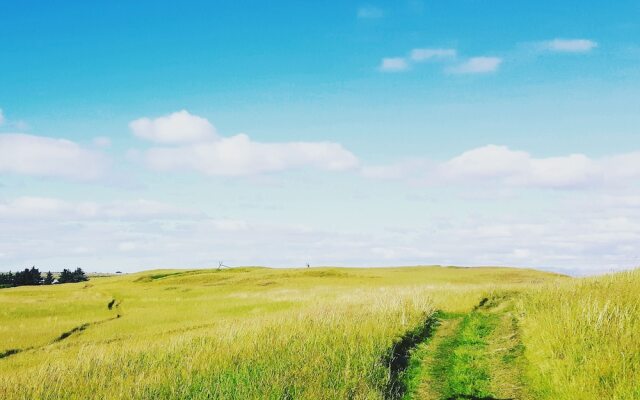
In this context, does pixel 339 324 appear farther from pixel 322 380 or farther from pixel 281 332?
pixel 322 380

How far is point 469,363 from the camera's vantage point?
10.8 m

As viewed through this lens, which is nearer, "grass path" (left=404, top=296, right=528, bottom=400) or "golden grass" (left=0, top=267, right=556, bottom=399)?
"golden grass" (left=0, top=267, right=556, bottom=399)

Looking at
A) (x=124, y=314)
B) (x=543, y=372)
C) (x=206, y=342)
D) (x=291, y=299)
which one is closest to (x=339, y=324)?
(x=206, y=342)

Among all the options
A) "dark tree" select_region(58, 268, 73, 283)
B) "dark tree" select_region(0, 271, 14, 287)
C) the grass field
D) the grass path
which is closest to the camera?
the grass field

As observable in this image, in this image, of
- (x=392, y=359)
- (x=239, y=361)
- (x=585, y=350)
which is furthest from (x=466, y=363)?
(x=239, y=361)

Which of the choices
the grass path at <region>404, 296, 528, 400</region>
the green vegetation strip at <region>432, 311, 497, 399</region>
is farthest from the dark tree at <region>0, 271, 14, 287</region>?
the green vegetation strip at <region>432, 311, 497, 399</region>

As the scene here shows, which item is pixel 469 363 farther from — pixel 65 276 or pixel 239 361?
pixel 65 276

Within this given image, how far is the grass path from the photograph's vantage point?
8.91m

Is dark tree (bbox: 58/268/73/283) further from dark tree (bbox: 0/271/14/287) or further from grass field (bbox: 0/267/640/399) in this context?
grass field (bbox: 0/267/640/399)

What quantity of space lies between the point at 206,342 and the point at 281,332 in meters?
2.09

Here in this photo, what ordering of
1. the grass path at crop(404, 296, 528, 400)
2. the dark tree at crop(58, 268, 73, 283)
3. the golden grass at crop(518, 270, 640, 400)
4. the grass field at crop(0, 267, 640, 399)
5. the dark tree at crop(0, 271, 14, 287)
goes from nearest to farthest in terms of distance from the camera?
the golden grass at crop(518, 270, 640, 400)
the grass field at crop(0, 267, 640, 399)
the grass path at crop(404, 296, 528, 400)
the dark tree at crop(0, 271, 14, 287)
the dark tree at crop(58, 268, 73, 283)

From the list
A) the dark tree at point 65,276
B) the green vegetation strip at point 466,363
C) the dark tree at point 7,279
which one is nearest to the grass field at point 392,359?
the green vegetation strip at point 466,363

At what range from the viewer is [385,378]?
856 cm

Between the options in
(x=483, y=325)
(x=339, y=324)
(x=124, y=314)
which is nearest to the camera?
(x=339, y=324)
